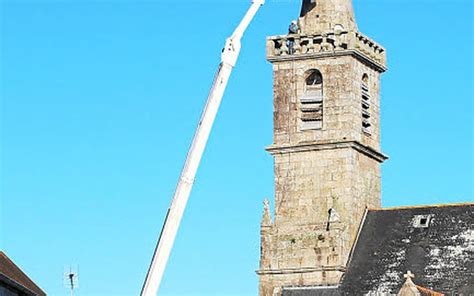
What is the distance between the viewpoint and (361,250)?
2707 inches

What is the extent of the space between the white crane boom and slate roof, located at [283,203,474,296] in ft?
85.4

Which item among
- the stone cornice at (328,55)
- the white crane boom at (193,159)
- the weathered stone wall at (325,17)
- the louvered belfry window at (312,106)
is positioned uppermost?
the weathered stone wall at (325,17)

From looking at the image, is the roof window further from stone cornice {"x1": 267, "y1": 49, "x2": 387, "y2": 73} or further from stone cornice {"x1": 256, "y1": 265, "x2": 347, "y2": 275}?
stone cornice {"x1": 267, "y1": 49, "x2": 387, "y2": 73}

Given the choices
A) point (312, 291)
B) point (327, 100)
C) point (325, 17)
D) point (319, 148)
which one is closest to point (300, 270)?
point (312, 291)

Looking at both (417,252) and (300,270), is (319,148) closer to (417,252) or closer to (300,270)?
(300,270)

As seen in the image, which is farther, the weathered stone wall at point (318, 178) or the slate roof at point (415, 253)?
the weathered stone wall at point (318, 178)

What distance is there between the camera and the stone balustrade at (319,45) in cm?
7056

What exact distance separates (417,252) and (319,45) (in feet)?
37.3

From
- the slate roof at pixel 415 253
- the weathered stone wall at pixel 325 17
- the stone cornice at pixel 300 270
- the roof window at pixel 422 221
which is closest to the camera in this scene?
the slate roof at pixel 415 253

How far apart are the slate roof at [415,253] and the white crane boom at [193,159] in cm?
2603

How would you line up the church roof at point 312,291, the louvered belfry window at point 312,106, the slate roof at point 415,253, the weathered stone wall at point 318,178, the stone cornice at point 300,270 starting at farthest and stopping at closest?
the louvered belfry window at point 312,106 < the weathered stone wall at point 318,178 < the stone cornice at point 300,270 < the church roof at point 312,291 < the slate roof at point 415,253

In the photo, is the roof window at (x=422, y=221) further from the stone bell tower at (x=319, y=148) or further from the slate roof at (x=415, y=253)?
the stone bell tower at (x=319, y=148)

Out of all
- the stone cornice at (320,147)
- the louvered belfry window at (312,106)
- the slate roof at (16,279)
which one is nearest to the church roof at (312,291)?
the stone cornice at (320,147)

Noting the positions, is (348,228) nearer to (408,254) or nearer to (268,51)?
(408,254)
